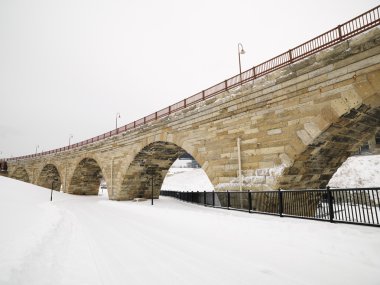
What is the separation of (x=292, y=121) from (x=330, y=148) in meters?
2.11

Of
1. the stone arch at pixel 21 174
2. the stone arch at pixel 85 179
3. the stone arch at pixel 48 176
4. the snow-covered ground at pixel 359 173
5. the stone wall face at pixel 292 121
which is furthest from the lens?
the stone arch at pixel 21 174

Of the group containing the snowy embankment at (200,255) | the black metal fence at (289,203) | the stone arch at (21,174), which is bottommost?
the snowy embankment at (200,255)

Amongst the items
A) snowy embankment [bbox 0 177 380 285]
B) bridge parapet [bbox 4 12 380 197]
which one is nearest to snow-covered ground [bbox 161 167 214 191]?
bridge parapet [bbox 4 12 380 197]

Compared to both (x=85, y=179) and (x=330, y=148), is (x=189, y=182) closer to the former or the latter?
(x=85, y=179)

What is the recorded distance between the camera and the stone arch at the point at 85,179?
3130 centimetres

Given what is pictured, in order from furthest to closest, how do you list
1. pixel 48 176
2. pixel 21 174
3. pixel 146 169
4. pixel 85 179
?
pixel 21 174, pixel 48 176, pixel 85 179, pixel 146 169

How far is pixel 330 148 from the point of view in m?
9.75

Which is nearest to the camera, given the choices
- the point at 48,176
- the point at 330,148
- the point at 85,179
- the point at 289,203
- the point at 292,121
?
the point at 289,203

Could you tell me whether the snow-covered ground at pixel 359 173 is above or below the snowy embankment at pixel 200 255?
above

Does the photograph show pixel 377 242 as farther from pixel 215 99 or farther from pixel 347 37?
pixel 215 99

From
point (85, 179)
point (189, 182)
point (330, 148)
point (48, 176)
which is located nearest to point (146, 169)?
point (85, 179)

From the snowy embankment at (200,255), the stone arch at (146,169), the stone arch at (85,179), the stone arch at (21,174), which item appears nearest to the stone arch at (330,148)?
the snowy embankment at (200,255)

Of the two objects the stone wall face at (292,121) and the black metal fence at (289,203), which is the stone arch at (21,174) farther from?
the black metal fence at (289,203)

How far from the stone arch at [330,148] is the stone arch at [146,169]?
35.9 ft
